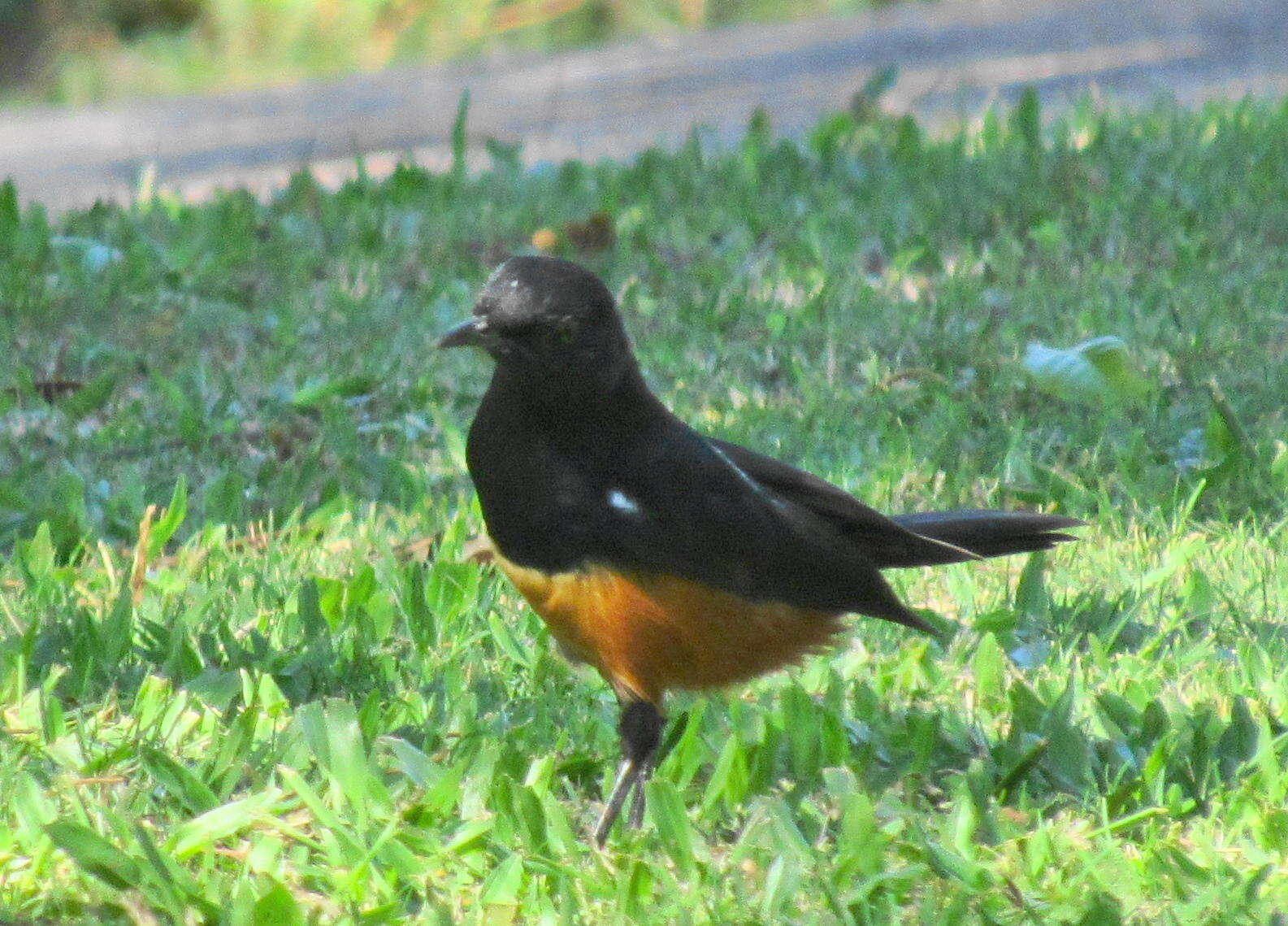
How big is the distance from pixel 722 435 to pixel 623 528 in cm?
186

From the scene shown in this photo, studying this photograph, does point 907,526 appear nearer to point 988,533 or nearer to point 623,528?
point 988,533

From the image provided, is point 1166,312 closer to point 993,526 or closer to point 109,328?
point 993,526

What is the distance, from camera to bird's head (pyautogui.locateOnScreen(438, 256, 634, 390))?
3.18m

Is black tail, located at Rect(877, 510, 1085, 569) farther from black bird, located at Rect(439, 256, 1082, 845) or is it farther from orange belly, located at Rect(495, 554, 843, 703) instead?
orange belly, located at Rect(495, 554, 843, 703)

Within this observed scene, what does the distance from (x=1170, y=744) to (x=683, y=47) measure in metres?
8.98

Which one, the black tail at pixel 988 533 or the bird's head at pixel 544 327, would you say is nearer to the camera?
the bird's head at pixel 544 327

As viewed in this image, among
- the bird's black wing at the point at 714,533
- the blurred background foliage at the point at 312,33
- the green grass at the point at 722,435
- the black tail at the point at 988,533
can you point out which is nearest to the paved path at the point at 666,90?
the green grass at the point at 722,435

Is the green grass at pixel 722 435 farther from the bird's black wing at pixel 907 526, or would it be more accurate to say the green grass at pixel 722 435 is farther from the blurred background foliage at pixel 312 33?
the blurred background foliage at pixel 312 33

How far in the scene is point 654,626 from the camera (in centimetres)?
325

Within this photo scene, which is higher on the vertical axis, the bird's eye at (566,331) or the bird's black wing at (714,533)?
the bird's eye at (566,331)

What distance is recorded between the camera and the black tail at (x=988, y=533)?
3707 mm

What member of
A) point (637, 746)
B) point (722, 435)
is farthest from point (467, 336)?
point (722, 435)

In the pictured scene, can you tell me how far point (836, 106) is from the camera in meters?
9.69

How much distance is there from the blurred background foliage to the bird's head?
10899 millimetres
